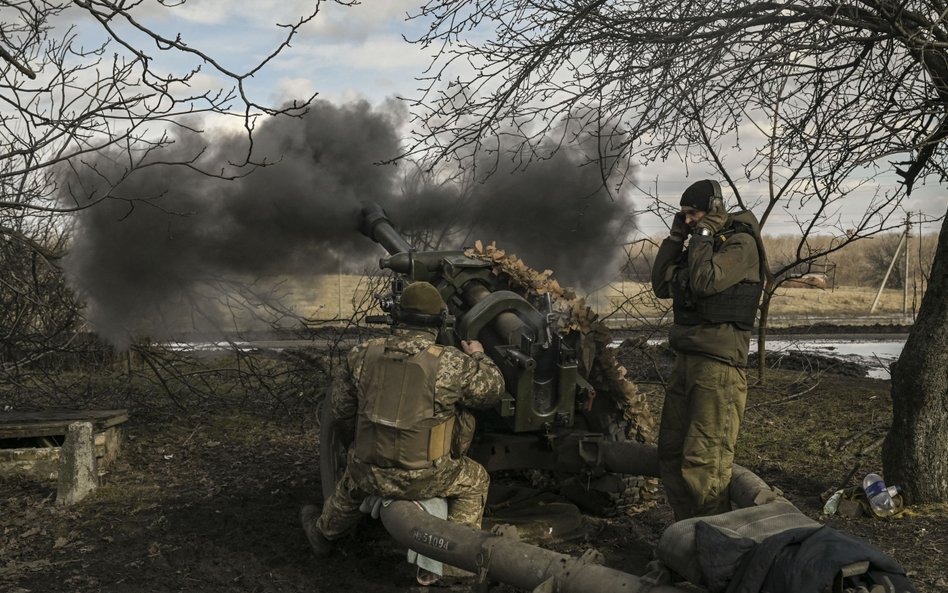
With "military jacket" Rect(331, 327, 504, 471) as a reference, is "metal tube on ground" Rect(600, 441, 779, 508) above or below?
below

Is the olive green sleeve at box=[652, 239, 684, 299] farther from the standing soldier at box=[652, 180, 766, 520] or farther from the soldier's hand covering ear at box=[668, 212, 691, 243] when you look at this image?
the standing soldier at box=[652, 180, 766, 520]

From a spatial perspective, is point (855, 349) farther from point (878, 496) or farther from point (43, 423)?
point (43, 423)

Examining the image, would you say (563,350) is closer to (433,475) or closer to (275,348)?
(433,475)

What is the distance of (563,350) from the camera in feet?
18.2

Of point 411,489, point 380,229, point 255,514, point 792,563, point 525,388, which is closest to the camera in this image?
point 792,563

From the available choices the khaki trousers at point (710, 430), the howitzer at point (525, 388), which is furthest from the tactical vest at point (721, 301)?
the howitzer at point (525, 388)

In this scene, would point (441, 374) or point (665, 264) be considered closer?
point (441, 374)

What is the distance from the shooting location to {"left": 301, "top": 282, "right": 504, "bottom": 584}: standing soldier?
16.4ft

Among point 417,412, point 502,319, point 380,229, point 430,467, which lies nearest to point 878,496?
point 502,319

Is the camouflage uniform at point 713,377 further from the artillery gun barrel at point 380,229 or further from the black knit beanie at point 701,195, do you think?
the artillery gun barrel at point 380,229

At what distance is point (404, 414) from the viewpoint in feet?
16.3

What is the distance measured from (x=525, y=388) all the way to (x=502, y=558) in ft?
4.81

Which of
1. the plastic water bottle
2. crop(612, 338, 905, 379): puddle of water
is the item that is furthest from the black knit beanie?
crop(612, 338, 905, 379): puddle of water

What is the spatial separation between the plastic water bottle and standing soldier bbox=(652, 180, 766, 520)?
1.49 m
